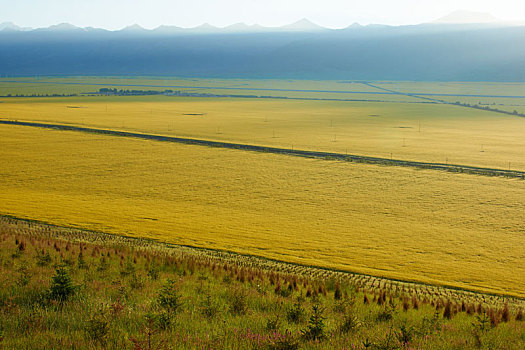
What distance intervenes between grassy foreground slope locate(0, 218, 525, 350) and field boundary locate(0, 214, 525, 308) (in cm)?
82

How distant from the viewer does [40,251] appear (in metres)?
17.6

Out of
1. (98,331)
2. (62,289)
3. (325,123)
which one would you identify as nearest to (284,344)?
(98,331)

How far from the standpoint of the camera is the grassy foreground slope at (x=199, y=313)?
27.8 ft

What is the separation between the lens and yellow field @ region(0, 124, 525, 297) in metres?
23.9

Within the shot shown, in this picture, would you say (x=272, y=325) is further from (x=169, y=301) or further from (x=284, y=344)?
(x=169, y=301)

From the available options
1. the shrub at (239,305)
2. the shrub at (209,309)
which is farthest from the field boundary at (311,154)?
the shrub at (209,309)

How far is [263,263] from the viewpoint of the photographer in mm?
21797

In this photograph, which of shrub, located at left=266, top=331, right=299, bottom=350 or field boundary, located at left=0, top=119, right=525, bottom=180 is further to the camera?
field boundary, located at left=0, top=119, right=525, bottom=180

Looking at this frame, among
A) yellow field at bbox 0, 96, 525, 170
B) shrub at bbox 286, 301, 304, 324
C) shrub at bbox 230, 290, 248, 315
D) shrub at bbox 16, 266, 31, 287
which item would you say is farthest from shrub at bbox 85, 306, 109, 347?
yellow field at bbox 0, 96, 525, 170

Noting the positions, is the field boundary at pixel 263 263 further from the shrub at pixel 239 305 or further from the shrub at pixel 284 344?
the shrub at pixel 284 344

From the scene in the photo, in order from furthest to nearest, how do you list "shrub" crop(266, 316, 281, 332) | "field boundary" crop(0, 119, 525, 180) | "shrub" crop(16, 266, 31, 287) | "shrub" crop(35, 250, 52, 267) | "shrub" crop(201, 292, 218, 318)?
"field boundary" crop(0, 119, 525, 180)
"shrub" crop(35, 250, 52, 267)
"shrub" crop(16, 266, 31, 287)
"shrub" crop(201, 292, 218, 318)
"shrub" crop(266, 316, 281, 332)

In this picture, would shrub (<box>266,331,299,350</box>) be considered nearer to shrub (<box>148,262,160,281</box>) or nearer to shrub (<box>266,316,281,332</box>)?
shrub (<box>266,316,281,332</box>)

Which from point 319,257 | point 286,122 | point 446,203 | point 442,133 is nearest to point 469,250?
point 319,257

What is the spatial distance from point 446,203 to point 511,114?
80.3m
